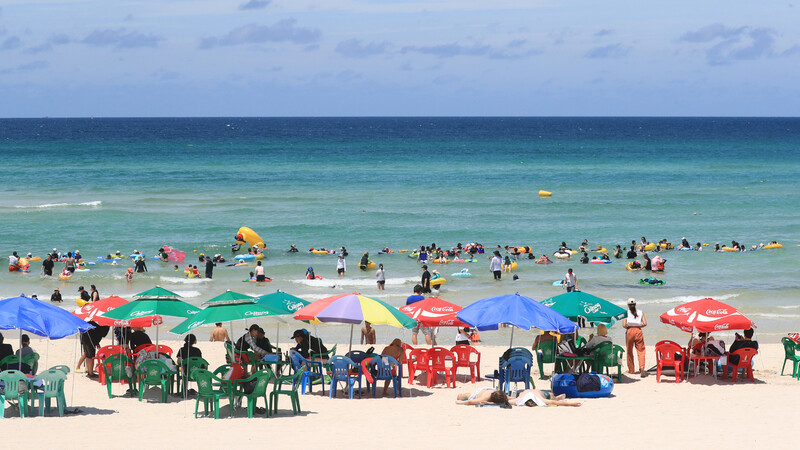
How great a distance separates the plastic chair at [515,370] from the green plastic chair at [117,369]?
5.63 metres

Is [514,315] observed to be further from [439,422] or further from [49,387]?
[49,387]

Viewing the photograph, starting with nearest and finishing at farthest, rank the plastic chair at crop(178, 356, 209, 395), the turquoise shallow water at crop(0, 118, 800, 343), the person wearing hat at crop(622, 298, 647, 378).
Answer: the plastic chair at crop(178, 356, 209, 395), the person wearing hat at crop(622, 298, 647, 378), the turquoise shallow water at crop(0, 118, 800, 343)

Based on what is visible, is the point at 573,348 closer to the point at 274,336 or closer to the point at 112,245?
the point at 274,336

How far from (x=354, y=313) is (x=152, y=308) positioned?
305 cm

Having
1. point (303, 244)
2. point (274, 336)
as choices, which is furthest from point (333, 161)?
point (274, 336)

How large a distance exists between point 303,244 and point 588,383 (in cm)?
2350

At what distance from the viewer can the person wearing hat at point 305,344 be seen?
13.8m

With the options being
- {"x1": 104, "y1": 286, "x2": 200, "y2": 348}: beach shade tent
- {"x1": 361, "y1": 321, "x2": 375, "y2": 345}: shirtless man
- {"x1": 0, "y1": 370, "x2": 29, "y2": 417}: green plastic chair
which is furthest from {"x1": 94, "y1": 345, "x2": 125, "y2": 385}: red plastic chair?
{"x1": 361, "y1": 321, "x2": 375, "y2": 345}: shirtless man

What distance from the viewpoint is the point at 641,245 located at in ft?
111

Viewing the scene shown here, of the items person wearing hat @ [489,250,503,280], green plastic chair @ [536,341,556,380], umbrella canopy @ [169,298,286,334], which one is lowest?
green plastic chair @ [536,341,556,380]

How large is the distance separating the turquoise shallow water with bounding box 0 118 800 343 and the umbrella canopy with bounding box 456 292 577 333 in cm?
642

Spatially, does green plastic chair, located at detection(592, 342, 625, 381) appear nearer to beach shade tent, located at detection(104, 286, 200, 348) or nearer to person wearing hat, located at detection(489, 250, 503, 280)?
beach shade tent, located at detection(104, 286, 200, 348)

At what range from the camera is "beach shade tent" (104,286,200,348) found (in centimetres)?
1325

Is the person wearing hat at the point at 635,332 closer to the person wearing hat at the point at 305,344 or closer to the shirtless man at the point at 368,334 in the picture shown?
the person wearing hat at the point at 305,344
